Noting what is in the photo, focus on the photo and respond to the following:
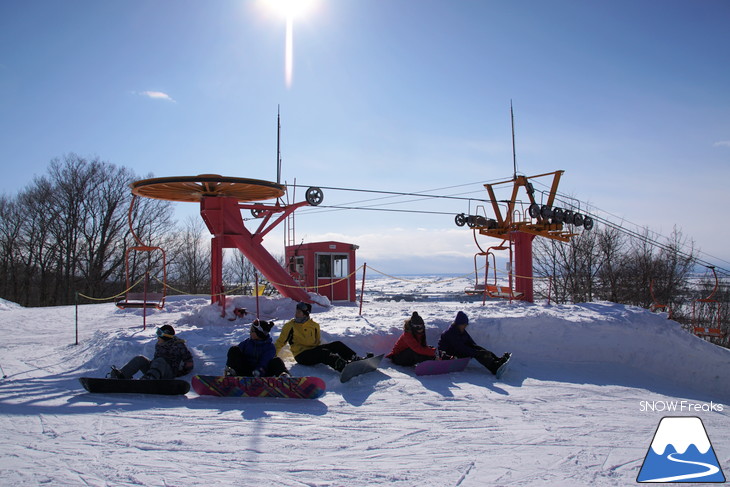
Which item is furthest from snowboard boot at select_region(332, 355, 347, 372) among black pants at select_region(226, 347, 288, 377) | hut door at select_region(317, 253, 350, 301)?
hut door at select_region(317, 253, 350, 301)

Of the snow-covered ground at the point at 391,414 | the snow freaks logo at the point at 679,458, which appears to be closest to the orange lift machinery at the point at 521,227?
the snow-covered ground at the point at 391,414

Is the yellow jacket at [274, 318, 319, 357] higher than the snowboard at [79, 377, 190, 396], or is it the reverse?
the yellow jacket at [274, 318, 319, 357]

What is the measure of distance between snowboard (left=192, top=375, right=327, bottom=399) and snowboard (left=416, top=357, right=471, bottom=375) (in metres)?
2.19

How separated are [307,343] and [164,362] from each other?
225 cm

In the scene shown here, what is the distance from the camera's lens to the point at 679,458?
14.4ft

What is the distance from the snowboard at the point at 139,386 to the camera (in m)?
6.64

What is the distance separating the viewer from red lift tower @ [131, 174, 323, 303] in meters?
13.4

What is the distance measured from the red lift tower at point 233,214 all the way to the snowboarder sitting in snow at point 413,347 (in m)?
5.76

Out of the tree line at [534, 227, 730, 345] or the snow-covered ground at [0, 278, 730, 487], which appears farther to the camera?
the tree line at [534, 227, 730, 345]

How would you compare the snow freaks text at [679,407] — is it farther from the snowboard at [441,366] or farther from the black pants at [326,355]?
the black pants at [326,355]

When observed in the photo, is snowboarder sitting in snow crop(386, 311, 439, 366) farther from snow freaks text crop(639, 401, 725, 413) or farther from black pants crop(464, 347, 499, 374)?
snow freaks text crop(639, 401, 725, 413)

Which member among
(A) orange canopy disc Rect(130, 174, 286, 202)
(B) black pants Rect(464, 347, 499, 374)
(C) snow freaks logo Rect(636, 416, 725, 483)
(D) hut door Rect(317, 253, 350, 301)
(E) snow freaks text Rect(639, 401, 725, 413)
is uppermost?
(A) orange canopy disc Rect(130, 174, 286, 202)

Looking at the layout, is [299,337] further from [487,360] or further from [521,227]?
[521,227]

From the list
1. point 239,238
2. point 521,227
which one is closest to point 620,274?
point 521,227
